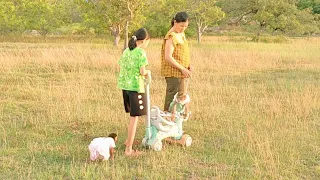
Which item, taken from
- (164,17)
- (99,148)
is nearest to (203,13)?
(164,17)

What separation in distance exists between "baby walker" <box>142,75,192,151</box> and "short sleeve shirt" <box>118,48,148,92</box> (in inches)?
6.7

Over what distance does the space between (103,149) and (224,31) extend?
38502mm

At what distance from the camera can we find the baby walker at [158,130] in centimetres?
491

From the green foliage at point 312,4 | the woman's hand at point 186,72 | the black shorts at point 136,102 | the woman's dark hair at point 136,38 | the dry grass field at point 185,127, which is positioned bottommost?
the dry grass field at point 185,127

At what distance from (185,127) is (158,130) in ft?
4.08

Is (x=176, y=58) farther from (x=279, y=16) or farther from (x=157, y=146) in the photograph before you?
(x=279, y=16)

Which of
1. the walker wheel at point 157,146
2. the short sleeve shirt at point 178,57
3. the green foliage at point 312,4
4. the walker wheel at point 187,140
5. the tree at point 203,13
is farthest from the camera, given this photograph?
the green foliage at point 312,4

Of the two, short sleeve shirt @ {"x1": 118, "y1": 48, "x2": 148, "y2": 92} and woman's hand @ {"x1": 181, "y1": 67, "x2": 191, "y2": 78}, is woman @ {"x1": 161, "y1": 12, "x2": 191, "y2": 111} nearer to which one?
woman's hand @ {"x1": 181, "y1": 67, "x2": 191, "y2": 78}

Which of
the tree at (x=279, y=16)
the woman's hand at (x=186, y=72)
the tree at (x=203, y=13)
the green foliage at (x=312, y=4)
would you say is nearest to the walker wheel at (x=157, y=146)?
the woman's hand at (x=186, y=72)

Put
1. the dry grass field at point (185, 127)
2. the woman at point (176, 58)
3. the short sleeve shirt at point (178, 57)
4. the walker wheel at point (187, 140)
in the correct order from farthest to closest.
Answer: the short sleeve shirt at point (178, 57) → the woman at point (176, 58) → the walker wheel at point (187, 140) → the dry grass field at point (185, 127)

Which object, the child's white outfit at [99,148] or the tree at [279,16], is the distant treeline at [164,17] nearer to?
the tree at [279,16]

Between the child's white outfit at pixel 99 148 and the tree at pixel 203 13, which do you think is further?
the tree at pixel 203 13

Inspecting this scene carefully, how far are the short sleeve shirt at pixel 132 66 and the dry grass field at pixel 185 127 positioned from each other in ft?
2.76

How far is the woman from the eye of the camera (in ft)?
17.3
